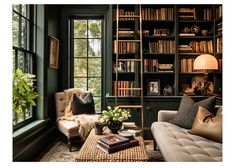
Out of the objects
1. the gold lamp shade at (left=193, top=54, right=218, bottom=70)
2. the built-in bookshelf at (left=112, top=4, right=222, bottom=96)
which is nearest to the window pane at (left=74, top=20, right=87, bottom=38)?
the built-in bookshelf at (left=112, top=4, right=222, bottom=96)

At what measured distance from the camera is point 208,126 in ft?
8.21

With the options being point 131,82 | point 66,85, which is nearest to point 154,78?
point 131,82

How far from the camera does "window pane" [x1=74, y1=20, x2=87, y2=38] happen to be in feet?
15.3

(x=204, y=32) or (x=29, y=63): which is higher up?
(x=204, y=32)

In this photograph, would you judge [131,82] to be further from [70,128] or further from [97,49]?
[70,128]

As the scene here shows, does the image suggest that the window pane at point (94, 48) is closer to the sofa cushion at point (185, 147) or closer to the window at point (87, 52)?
the window at point (87, 52)

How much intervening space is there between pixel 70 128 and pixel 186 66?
245 centimetres

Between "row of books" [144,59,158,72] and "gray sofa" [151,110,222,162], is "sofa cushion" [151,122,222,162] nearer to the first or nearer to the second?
"gray sofa" [151,110,222,162]

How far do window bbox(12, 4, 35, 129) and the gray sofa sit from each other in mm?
1789

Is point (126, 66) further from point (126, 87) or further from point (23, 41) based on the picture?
point (23, 41)

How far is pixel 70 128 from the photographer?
337 cm

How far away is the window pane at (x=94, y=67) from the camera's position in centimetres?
469

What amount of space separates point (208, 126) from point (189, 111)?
581 mm

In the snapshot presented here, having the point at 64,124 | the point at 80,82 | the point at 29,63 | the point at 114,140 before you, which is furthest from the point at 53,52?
the point at 114,140
